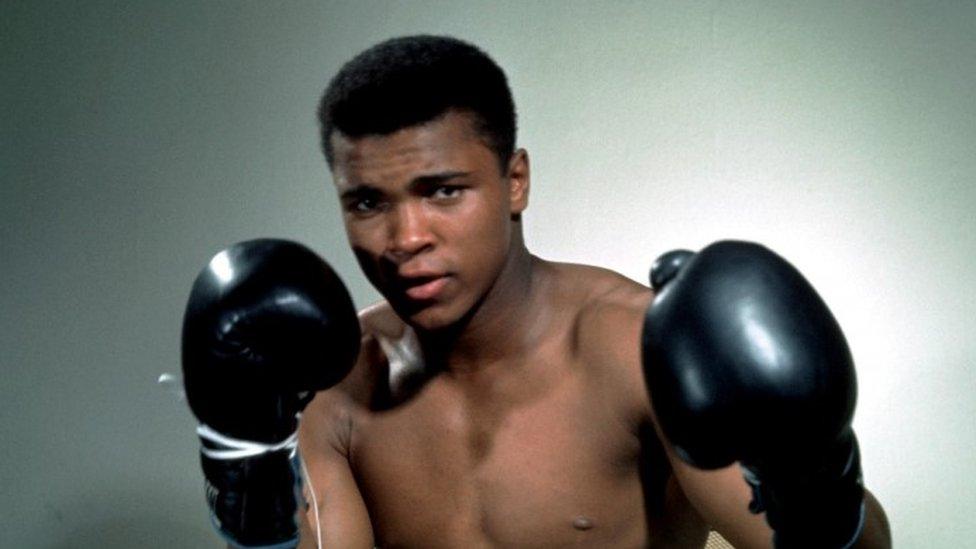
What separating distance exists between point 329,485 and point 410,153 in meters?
0.46

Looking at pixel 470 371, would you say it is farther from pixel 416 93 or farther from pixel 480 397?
pixel 416 93

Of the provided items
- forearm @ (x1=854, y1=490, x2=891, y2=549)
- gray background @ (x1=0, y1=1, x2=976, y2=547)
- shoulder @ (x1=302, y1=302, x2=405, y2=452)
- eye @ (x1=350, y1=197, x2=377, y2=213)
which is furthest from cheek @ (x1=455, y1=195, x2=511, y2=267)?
gray background @ (x1=0, y1=1, x2=976, y2=547)

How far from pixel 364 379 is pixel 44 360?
0.87 meters

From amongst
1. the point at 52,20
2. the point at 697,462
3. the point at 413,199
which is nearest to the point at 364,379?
the point at 413,199

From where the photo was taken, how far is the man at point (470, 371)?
4.06 ft

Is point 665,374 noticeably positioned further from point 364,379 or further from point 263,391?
point 364,379

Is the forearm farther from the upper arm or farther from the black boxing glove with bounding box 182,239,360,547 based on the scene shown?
the upper arm

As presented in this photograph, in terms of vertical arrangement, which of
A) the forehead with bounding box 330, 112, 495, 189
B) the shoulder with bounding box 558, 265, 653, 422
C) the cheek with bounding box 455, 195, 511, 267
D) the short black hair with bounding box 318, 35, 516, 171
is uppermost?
the short black hair with bounding box 318, 35, 516, 171

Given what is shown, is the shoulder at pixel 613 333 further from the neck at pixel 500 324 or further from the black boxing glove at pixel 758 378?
the black boxing glove at pixel 758 378

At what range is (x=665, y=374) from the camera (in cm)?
87

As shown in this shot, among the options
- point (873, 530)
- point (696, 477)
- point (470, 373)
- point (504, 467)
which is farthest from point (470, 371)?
point (873, 530)

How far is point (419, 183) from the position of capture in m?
1.23

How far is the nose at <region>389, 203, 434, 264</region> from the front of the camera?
47.9 inches

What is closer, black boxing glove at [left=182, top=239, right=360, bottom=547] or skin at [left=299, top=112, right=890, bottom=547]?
black boxing glove at [left=182, top=239, right=360, bottom=547]
